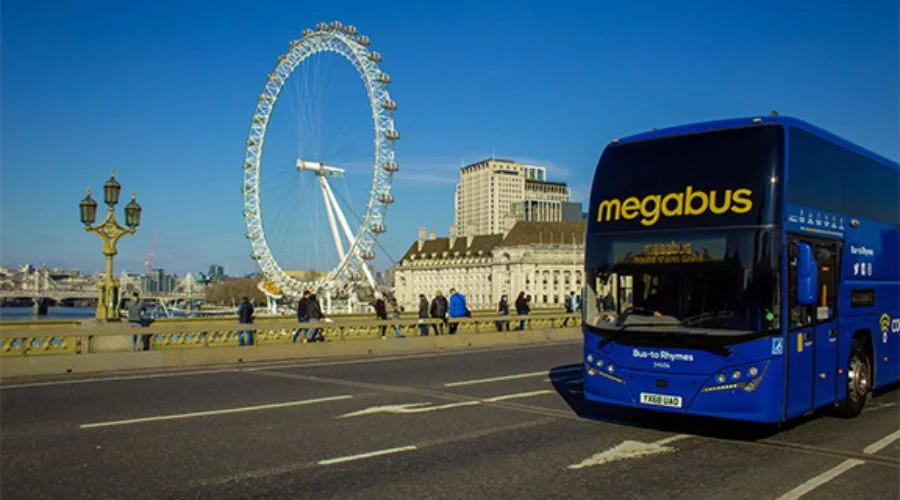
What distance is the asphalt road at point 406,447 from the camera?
819 centimetres

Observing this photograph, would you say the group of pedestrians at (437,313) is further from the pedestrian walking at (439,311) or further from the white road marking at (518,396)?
the white road marking at (518,396)

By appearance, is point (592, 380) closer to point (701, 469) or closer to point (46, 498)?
point (701, 469)

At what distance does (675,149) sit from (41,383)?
13307mm

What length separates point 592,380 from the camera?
11.9 metres

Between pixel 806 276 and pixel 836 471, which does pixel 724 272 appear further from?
pixel 836 471

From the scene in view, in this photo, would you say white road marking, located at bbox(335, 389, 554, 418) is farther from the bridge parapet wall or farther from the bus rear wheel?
the bridge parapet wall

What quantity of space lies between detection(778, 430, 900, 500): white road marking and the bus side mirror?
189 cm

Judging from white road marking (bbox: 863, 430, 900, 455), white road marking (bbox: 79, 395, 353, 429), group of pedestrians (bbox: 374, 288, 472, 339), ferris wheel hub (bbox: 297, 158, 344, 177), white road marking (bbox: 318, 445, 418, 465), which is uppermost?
ferris wheel hub (bbox: 297, 158, 344, 177)

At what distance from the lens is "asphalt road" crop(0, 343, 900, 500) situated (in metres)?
8.19

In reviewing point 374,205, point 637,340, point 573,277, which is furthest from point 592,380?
point 573,277

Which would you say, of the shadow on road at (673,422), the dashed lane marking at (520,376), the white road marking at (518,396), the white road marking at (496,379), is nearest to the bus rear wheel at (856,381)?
the shadow on road at (673,422)

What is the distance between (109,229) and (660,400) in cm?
2237

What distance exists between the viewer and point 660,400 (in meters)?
10.9

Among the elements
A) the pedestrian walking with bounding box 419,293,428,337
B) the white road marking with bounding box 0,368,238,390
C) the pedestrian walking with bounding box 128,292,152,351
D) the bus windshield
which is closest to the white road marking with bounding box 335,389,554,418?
the bus windshield
